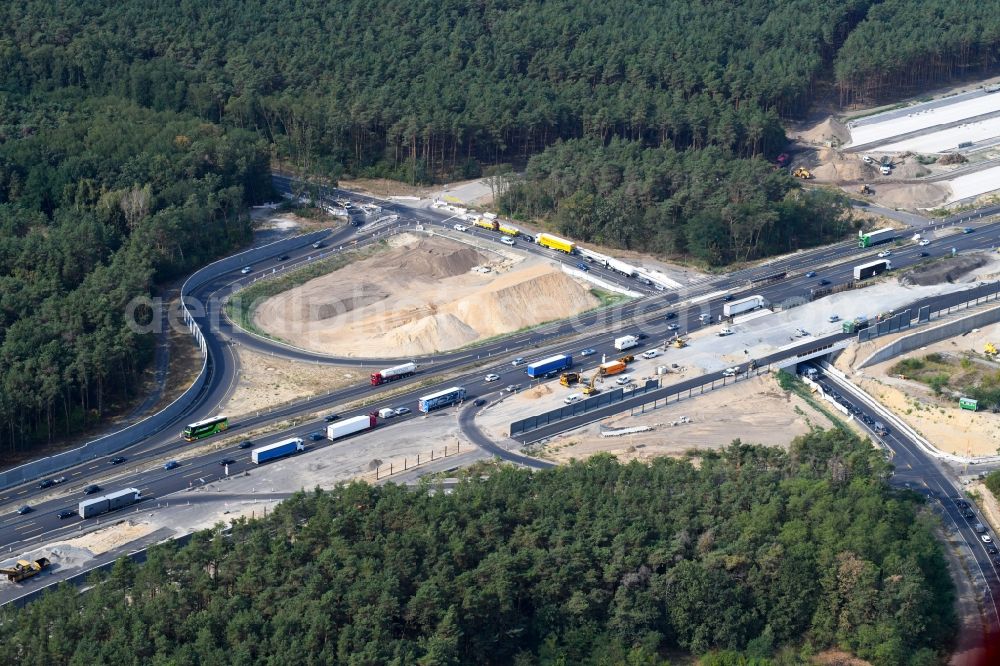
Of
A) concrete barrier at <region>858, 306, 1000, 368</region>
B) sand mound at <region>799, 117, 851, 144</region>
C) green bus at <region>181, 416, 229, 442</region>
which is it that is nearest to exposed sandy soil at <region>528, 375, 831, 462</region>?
concrete barrier at <region>858, 306, 1000, 368</region>

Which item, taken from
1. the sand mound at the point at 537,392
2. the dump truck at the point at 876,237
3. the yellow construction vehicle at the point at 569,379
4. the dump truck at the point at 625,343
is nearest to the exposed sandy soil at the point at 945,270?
the dump truck at the point at 876,237

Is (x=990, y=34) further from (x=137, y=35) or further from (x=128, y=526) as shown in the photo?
(x=128, y=526)

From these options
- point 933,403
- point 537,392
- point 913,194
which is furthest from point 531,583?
point 913,194

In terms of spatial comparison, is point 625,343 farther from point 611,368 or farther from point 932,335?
point 932,335

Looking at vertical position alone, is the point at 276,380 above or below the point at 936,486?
above

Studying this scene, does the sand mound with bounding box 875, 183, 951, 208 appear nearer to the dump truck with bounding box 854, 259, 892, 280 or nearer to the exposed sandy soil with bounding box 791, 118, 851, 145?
the exposed sandy soil with bounding box 791, 118, 851, 145

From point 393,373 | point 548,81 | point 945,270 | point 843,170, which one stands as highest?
point 548,81
